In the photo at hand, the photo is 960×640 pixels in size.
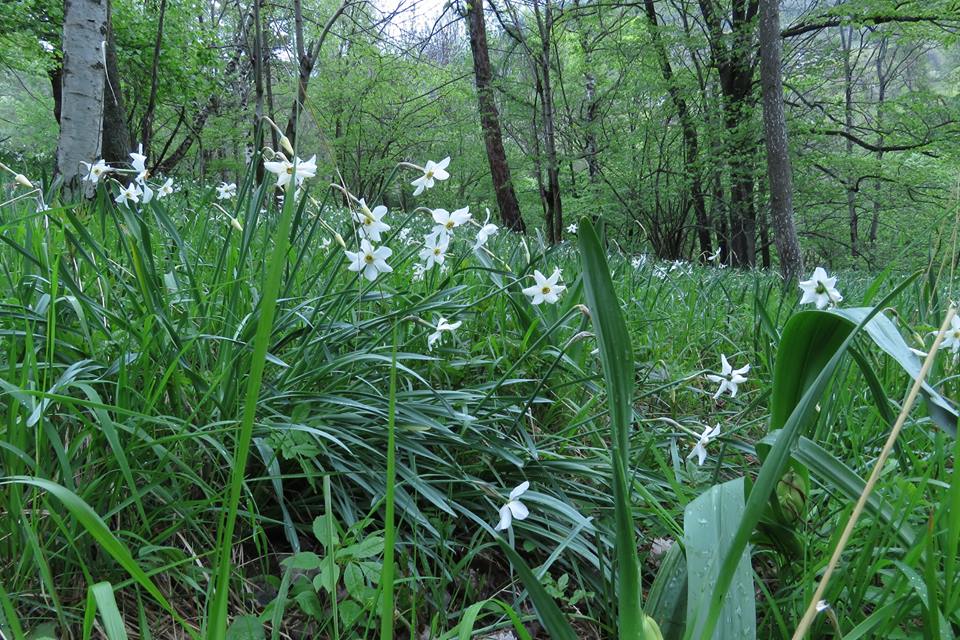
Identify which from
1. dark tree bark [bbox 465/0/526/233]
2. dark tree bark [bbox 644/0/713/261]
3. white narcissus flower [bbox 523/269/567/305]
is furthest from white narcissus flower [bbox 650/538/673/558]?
dark tree bark [bbox 644/0/713/261]

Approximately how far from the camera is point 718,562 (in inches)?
30.8

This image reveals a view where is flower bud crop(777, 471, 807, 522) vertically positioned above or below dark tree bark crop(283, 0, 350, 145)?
below

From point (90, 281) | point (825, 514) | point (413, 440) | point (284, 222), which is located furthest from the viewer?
point (90, 281)

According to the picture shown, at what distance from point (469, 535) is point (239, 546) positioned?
469mm

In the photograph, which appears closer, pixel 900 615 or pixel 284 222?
pixel 284 222

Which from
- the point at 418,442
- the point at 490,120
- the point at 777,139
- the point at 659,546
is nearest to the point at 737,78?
the point at 490,120

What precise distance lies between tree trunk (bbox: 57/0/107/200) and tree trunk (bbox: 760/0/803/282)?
5.02 meters

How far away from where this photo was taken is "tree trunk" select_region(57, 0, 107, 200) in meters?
2.53

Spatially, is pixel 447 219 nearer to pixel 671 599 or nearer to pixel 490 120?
pixel 671 599

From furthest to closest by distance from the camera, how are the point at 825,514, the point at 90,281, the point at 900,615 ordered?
the point at 90,281 → the point at 825,514 → the point at 900,615

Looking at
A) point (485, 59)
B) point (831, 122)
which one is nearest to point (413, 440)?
point (485, 59)

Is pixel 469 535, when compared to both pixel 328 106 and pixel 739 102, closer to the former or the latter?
pixel 739 102

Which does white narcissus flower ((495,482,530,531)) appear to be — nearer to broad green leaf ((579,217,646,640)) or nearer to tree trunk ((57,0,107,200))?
broad green leaf ((579,217,646,640))

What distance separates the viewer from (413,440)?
1.27 meters
